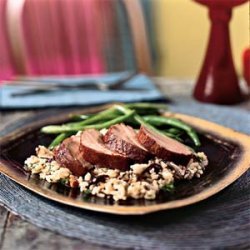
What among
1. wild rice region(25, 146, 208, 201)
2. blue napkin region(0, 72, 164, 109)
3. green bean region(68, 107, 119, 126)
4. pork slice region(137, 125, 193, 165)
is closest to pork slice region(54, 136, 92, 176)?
wild rice region(25, 146, 208, 201)

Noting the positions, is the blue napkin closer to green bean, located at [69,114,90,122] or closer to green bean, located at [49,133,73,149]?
green bean, located at [69,114,90,122]

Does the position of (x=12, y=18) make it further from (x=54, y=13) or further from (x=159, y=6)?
(x=159, y=6)

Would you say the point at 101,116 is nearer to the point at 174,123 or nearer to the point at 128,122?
the point at 128,122

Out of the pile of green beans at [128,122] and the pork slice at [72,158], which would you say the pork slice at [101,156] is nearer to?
the pork slice at [72,158]

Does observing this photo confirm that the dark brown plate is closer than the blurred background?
Yes

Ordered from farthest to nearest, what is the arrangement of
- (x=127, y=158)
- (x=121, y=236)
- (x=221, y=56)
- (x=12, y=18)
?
1. (x=12, y=18)
2. (x=221, y=56)
3. (x=127, y=158)
4. (x=121, y=236)

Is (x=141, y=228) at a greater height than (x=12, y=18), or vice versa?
(x=12, y=18)

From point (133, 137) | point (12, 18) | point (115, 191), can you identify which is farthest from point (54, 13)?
point (115, 191)

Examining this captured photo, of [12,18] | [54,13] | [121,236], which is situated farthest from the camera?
[54,13]
